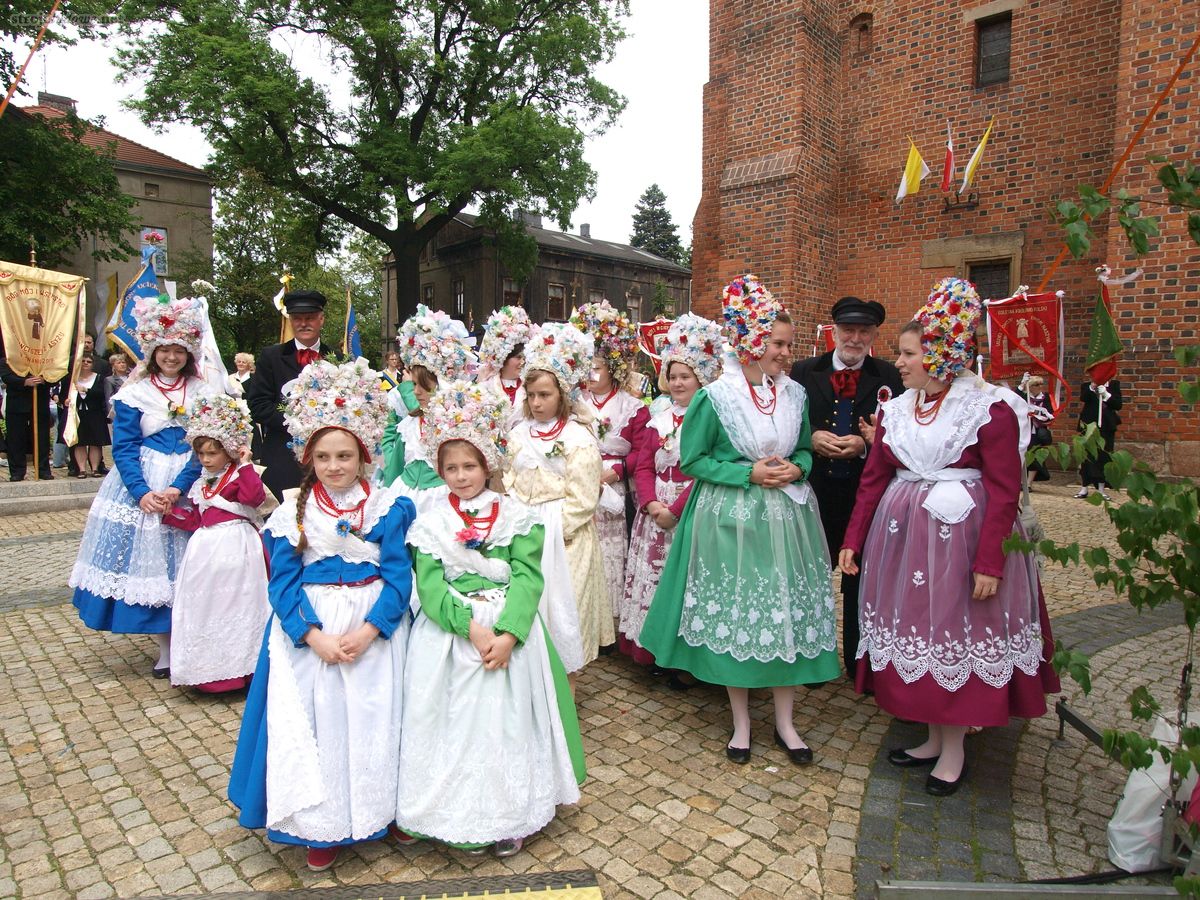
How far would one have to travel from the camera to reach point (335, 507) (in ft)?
10.2

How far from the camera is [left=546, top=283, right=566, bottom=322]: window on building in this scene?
39094mm

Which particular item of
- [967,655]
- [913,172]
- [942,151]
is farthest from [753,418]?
[942,151]

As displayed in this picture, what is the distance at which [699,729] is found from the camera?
4117 millimetres

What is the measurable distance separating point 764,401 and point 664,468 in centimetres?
109

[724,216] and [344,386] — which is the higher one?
[724,216]

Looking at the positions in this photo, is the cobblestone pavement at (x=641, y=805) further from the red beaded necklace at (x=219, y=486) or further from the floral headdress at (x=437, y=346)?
the floral headdress at (x=437, y=346)

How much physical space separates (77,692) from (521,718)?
3.29 metres

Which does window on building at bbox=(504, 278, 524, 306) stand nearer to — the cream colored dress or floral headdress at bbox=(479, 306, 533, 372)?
floral headdress at bbox=(479, 306, 533, 372)

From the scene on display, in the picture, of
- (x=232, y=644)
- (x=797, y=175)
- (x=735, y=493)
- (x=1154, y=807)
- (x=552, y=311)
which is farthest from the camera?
(x=552, y=311)

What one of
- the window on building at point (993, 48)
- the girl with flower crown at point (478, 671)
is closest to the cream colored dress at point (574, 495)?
the girl with flower crown at point (478, 671)

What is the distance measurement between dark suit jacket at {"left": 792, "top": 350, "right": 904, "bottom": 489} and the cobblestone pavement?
1398 millimetres

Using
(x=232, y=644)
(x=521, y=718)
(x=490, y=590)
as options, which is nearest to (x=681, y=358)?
(x=490, y=590)

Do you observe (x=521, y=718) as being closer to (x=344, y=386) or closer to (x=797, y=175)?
(x=344, y=386)

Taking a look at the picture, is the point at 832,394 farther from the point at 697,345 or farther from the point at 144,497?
the point at 144,497
